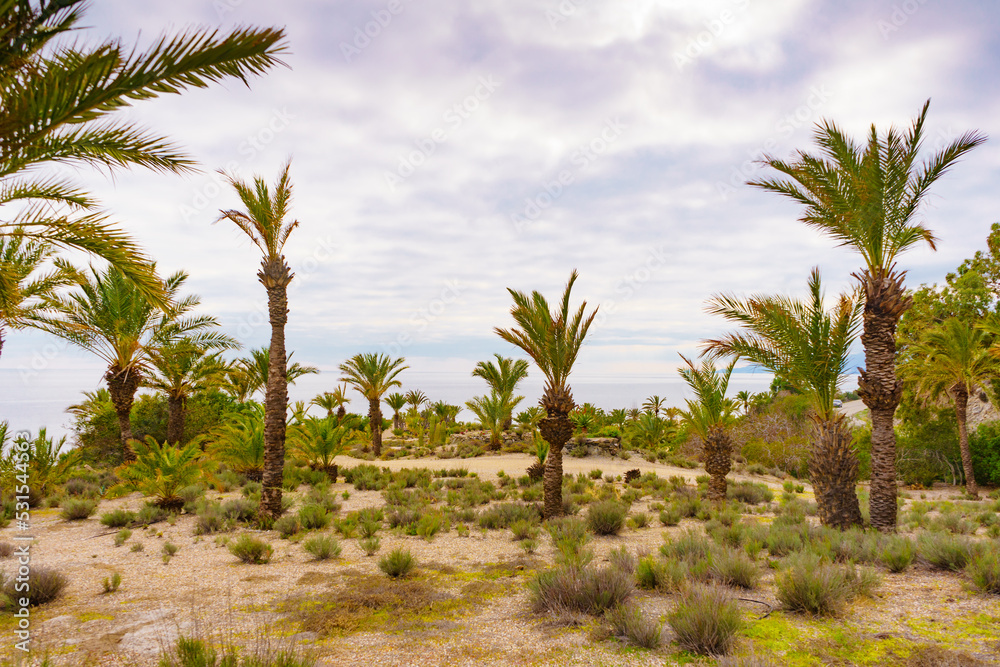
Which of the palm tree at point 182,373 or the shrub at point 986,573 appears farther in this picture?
the palm tree at point 182,373

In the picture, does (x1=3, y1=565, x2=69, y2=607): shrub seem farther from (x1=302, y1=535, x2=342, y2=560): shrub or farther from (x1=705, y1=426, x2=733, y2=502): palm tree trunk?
(x1=705, y1=426, x2=733, y2=502): palm tree trunk

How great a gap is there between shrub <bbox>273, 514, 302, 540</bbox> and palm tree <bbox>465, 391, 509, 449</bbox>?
17.2 metres

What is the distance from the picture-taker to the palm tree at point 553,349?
12.0m

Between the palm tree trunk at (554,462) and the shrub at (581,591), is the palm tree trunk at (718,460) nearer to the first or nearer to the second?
the palm tree trunk at (554,462)

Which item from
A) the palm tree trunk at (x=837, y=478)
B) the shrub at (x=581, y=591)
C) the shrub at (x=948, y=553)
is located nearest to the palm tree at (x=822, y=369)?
the palm tree trunk at (x=837, y=478)

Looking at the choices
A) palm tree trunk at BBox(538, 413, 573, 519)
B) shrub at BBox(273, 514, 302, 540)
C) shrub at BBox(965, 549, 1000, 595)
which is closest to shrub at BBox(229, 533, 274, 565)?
shrub at BBox(273, 514, 302, 540)

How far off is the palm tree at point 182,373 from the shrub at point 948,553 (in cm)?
2110

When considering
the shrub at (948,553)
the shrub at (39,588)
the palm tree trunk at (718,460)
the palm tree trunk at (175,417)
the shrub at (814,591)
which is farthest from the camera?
the palm tree trunk at (175,417)

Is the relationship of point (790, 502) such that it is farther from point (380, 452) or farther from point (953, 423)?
point (380, 452)

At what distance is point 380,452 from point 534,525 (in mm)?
18747

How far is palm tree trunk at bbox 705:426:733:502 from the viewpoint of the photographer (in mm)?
13797

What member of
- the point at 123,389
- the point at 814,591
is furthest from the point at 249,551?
the point at 123,389

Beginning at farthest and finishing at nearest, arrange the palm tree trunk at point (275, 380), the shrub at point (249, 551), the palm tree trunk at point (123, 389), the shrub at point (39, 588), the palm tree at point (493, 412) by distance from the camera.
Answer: the palm tree at point (493, 412) → the palm tree trunk at point (123, 389) → the palm tree trunk at point (275, 380) → the shrub at point (249, 551) → the shrub at point (39, 588)

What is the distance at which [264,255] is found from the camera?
11555 millimetres
